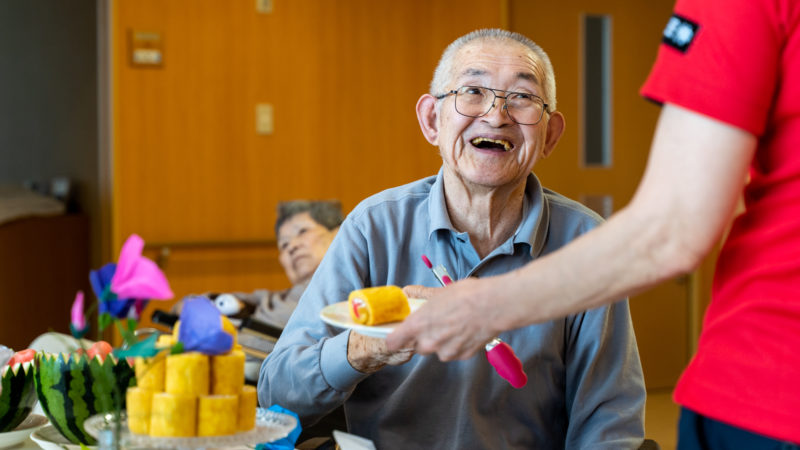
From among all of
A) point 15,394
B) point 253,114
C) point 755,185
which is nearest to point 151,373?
point 15,394

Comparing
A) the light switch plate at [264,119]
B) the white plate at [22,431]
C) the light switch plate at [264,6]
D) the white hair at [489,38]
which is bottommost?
the white plate at [22,431]

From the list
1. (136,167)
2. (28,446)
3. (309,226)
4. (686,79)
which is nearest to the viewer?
(686,79)

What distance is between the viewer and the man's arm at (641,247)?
2.71ft

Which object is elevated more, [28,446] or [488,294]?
[488,294]

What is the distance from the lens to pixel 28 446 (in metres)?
1.34

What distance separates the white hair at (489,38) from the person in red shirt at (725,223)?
0.80 metres

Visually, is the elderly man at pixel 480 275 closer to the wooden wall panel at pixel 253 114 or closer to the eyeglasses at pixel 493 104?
the eyeglasses at pixel 493 104

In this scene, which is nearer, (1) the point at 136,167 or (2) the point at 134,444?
(2) the point at 134,444

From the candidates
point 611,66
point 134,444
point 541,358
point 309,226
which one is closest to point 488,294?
point 134,444

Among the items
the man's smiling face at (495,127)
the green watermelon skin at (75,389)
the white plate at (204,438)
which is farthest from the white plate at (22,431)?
the man's smiling face at (495,127)

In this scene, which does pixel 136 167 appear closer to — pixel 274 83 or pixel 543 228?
pixel 274 83

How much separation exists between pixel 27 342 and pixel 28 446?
3.13m

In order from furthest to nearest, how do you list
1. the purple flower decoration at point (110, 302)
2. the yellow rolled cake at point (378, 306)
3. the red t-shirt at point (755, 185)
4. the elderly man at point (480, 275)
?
1. the elderly man at point (480, 275)
2. the yellow rolled cake at point (378, 306)
3. the purple flower decoration at point (110, 302)
4. the red t-shirt at point (755, 185)

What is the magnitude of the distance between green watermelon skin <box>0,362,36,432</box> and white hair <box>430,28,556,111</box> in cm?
86
